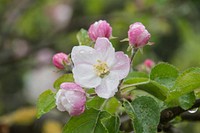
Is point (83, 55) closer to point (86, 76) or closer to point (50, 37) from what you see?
point (86, 76)

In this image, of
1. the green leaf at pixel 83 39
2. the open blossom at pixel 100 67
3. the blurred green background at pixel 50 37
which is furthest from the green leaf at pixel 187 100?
the blurred green background at pixel 50 37

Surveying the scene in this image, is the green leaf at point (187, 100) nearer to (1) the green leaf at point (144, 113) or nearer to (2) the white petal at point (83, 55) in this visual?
(1) the green leaf at point (144, 113)

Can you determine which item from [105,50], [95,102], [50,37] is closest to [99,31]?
[105,50]

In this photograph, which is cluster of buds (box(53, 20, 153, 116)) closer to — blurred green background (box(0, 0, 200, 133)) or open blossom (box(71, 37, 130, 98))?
open blossom (box(71, 37, 130, 98))

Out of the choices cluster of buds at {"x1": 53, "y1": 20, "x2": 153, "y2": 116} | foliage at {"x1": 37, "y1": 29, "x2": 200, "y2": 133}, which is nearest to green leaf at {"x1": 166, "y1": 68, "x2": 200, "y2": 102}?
foliage at {"x1": 37, "y1": 29, "x2": 200, "y2": 133}

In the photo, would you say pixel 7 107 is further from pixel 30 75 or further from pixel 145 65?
→ pixel 145 65
